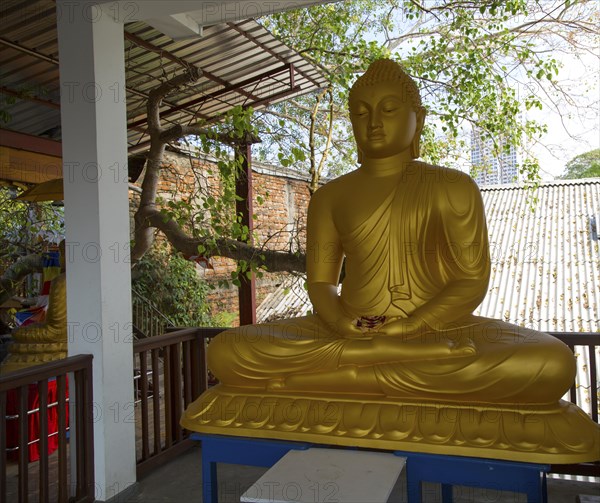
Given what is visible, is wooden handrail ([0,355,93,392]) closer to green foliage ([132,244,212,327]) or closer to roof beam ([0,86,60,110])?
roof beam ([0,86,60,110])

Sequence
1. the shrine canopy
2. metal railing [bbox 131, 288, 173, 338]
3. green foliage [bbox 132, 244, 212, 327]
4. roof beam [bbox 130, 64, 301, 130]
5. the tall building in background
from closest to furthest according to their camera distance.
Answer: the shrine canopy < roof beam [bbox 130, 64, 301, 130] < the tall building in background < metal railing [bbox 131, 288, 173, 338] < green foliage [bbox 132, 244, 212, 327]

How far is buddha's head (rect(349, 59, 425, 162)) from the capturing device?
8.68 ft

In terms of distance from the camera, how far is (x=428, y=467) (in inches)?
80.3

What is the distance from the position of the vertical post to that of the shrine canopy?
41cm

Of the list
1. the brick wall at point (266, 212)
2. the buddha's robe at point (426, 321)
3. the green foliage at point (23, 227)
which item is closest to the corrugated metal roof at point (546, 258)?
the brick wall at point (266, 212)

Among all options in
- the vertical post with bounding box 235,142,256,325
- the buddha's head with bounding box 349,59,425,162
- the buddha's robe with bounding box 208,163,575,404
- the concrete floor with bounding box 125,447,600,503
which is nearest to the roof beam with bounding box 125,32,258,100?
the vertical post with bounding box 235,142,256,325

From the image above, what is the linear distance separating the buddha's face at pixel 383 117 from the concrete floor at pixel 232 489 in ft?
5.62

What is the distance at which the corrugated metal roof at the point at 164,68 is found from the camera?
3.36 meters

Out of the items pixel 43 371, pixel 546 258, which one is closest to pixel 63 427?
pixel 43 371

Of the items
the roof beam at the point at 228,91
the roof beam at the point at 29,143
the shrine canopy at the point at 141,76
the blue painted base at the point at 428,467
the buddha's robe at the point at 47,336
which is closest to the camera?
the blue painted base at the point at 428,467

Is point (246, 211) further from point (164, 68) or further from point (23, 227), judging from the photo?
point (23, 227)

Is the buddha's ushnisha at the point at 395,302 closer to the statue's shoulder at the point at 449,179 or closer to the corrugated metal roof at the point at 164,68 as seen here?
the statue's shoulder at the point at 449,179

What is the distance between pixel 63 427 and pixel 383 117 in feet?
6.65

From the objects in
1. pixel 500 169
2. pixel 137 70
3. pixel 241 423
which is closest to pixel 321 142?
pixel 500 169
